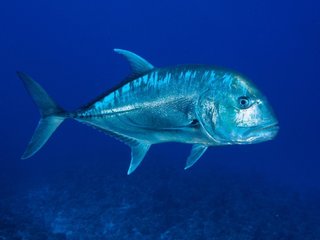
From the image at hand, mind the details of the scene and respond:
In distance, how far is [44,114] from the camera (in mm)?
3154

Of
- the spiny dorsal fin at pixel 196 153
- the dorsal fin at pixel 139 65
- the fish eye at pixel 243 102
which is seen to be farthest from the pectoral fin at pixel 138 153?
the fish eye at pixel 243 102

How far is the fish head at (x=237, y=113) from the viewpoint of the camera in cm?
230

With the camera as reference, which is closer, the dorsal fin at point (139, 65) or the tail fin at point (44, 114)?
the dorsal fin at point (139, 65)

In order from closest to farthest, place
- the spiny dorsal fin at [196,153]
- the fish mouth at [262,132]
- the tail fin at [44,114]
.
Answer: the fish mouth at [262,132]
the spiny dorsal fin at [196,153]
the tail fin at [44,114]

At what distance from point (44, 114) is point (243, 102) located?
2.02 metres

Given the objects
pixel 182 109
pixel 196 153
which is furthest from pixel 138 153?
pixel 182 109

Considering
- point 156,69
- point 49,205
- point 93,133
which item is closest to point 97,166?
point 49,205

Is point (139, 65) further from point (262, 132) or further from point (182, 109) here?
point (262, 132)

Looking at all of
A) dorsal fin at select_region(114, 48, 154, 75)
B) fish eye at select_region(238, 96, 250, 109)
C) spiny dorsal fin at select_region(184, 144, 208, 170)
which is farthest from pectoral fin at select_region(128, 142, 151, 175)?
fish eye at select_region(238, 96, 250, 109)

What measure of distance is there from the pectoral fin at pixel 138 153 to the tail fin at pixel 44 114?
0.79 meters

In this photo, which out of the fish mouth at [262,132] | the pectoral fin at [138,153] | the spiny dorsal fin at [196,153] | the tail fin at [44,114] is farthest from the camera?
the tail fin at [44,114]

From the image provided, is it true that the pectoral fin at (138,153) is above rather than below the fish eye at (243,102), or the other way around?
below

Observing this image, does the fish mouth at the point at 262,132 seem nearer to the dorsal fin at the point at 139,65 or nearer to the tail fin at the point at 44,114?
the dorsal fin at the point at 139,65

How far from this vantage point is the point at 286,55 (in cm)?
11944
